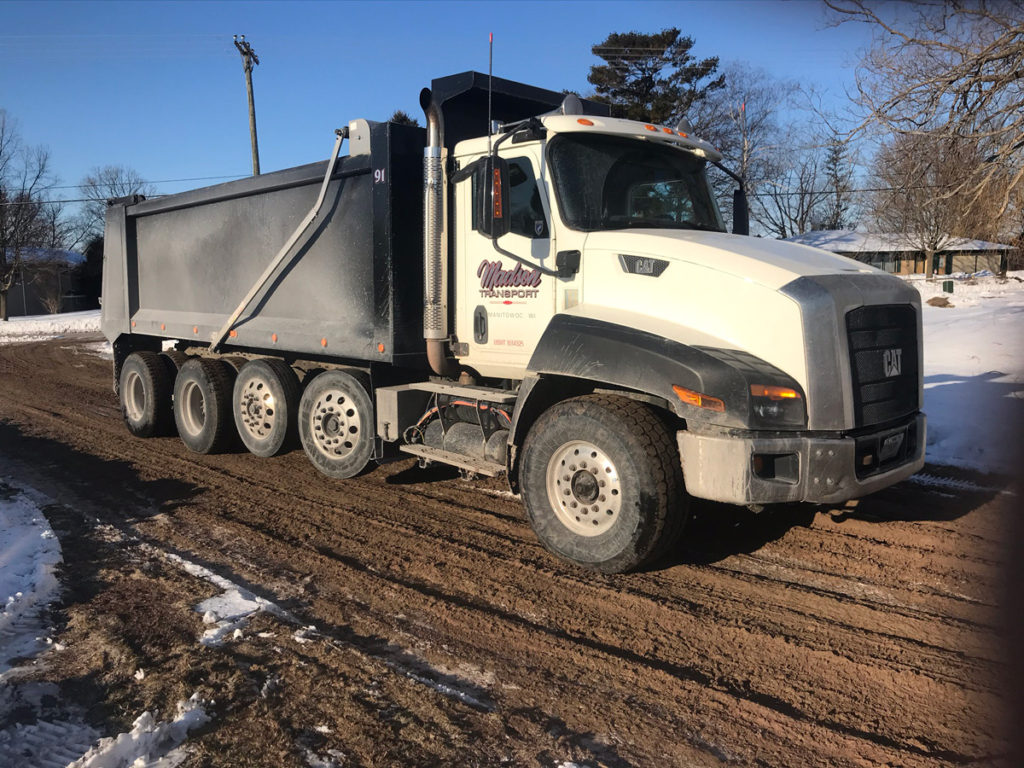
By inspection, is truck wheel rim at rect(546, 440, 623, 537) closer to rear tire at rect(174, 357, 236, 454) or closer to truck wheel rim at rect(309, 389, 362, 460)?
truck wheel rim at rect(309, 389, 362, 460)

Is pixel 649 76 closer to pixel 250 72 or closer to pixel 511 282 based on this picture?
pixel 250 72

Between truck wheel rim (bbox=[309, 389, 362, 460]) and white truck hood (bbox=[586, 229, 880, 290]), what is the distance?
3.24m

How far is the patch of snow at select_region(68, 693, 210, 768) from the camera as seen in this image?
301cm

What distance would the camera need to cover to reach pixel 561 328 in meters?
5.27

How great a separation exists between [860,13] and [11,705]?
388 inches

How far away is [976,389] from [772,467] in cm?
786

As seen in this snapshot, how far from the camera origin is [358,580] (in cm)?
504

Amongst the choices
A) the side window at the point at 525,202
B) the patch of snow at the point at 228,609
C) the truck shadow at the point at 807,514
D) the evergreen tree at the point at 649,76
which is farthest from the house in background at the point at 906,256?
the patch of snow at the point at 228,609

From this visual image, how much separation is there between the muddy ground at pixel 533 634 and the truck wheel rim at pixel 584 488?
35 centimetres

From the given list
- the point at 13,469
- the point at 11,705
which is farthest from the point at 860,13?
the point at 13,469

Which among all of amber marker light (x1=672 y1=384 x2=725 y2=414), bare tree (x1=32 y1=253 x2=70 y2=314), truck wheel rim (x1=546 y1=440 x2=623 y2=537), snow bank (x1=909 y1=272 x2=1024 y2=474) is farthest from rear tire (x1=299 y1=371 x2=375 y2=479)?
bare tree (x1=32 y1=253 x2=70 y2=314)

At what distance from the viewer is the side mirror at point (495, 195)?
5.43 meters

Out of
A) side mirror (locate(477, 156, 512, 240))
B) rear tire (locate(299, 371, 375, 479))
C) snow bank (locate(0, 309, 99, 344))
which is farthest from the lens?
snow bank (locate(0, 309, 99, 344))

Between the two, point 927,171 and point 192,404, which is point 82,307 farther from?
point 927,171
